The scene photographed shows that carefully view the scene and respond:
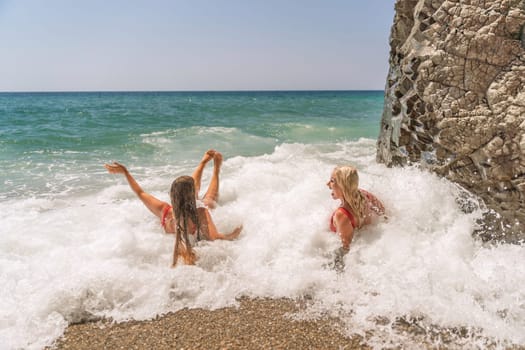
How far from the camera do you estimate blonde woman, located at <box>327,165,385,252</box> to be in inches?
144

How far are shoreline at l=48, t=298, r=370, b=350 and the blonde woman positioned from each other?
1.02 metres

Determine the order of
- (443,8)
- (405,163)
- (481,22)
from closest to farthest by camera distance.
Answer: (481,22) → (443,8) → (405,163)

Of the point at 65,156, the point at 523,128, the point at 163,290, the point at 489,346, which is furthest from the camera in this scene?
the point at 65,156

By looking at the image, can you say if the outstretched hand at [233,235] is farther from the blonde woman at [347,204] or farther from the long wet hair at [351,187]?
the long wet hair at [351,187]

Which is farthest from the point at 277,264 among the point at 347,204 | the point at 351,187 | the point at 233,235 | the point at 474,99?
the point at 474,99

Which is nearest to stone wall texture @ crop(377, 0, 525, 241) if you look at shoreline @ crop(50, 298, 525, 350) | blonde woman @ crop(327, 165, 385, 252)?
blonde woman @ crop(327, 165, 385, 252)

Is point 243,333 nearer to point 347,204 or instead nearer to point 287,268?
point 287,268

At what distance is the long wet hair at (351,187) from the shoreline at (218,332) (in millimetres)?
1232

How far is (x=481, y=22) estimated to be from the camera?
3.97 m

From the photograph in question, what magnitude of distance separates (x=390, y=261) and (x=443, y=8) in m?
3.16

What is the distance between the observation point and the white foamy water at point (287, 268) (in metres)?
2.96

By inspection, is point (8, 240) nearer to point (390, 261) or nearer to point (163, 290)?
point (163, 290)

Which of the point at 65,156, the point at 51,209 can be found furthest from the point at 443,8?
the point at 65,156

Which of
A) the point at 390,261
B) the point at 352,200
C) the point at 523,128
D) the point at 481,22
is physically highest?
the point at 481,22
